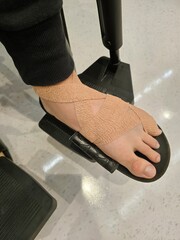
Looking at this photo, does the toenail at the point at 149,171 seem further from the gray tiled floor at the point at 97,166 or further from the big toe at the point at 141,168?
the gray tiled floor at the point at 97,166

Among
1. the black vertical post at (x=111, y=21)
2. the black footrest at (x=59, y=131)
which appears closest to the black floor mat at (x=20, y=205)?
the black footrest at (x=59, y=131)

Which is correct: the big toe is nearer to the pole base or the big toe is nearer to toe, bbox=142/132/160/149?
toe, bbox=142/132/160/149

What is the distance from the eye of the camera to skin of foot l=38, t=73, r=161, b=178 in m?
0.62

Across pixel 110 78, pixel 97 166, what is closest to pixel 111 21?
pixel 110 78

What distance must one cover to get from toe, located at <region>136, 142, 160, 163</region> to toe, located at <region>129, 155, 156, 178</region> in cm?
2

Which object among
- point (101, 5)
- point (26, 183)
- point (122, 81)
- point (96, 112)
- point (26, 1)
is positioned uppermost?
point (26, 1)

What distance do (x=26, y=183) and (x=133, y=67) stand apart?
674 millimetres

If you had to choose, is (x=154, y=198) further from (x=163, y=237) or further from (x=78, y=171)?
(x=78, y=171)

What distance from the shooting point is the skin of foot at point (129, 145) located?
0.62 meters

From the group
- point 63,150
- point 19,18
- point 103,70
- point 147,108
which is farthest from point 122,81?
point 19,18

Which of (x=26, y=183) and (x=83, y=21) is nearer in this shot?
(x=26, y=183)

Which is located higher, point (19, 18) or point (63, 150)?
point (19, 18)

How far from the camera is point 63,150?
1.03 meters

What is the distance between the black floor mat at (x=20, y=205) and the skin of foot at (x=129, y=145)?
0.74 feet
